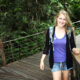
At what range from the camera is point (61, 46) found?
2.54 meters

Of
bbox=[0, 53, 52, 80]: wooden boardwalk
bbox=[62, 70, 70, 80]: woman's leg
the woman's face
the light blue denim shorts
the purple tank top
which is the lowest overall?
bbox=[0, 53, 52, 80]: wooden boardwalk

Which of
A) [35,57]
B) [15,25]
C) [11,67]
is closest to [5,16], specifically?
[15,25]

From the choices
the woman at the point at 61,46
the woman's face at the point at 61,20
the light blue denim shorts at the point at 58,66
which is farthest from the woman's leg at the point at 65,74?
the woman's face at the point at 61,20

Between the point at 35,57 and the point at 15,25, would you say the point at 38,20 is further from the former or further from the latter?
the point at 35,57

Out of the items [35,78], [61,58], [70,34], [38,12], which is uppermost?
[38,12]

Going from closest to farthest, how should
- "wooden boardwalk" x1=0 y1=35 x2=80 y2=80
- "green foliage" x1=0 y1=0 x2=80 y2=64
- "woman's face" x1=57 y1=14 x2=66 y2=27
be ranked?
"woman's face" x1=57 y1=14 x2=66 y2=27
"wooden boardwalk" x1=0 y1=35 x2=80 y2=80
"green foliage" x1=0 y1=0 x2=80 y2=64

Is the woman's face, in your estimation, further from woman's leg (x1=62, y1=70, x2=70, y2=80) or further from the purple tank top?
woman's leg (x1=62, y1=70, x2=70, y2=80)

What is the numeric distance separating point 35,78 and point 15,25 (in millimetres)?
5226

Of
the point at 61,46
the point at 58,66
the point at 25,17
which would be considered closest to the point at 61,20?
the point at 61,46

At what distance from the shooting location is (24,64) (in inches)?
221

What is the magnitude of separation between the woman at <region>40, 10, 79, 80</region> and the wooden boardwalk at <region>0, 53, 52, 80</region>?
1.94m

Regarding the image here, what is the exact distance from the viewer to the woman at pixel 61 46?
2516 millimetres

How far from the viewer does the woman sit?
2.52 metres

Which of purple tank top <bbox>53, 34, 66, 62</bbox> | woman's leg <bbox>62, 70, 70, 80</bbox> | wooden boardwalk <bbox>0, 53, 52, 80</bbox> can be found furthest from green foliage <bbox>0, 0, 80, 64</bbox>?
purple tank top <bbox>53, 34, 66, 62</bbox>
